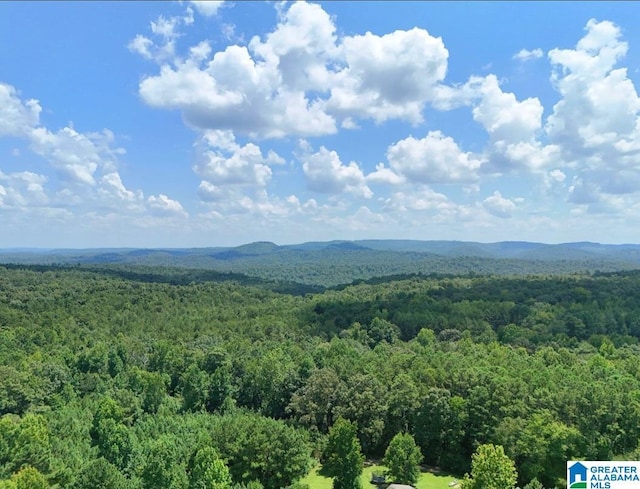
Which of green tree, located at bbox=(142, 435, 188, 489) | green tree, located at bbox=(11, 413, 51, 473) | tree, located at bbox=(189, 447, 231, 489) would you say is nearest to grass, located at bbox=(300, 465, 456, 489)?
tree, located at bbox=(189, 447, 231, 489)

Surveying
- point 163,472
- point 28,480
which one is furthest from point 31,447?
point 163,472

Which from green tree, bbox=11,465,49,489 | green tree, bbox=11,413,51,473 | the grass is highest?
green tree, bbox=11,465,49,489

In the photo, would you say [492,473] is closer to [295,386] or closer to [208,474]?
[208,474]

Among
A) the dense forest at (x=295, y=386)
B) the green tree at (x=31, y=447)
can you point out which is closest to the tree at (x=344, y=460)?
the dense forest at (x=295, y=386)

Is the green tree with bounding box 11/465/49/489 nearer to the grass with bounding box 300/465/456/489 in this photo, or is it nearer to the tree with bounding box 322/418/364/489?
the grass with bounding box 300/465/456/489

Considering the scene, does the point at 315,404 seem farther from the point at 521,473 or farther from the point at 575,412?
the point at 575,412
